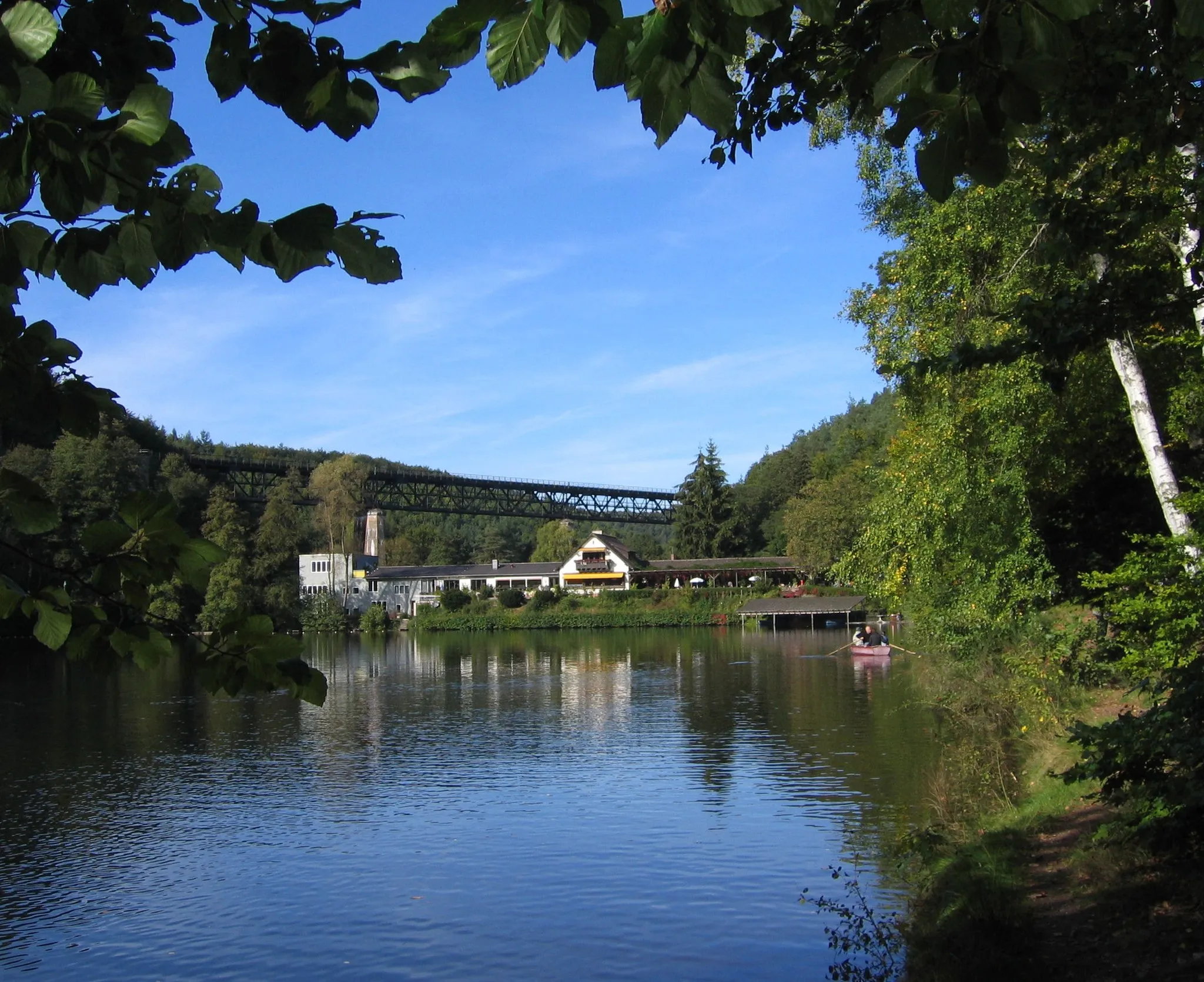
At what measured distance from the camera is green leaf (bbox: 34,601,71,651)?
2.98 meters

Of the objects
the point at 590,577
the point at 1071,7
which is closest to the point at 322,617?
the point at 590,577

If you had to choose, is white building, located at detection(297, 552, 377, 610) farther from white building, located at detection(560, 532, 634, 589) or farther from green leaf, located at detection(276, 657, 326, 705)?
green leaf, located at detection(276, 657, 326, 705)

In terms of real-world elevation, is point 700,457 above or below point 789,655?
above

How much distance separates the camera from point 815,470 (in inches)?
3720

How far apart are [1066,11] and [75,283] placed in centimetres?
262

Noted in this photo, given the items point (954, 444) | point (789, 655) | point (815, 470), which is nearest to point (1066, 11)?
point (954, 444)

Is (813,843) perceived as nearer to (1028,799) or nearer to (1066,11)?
(1028,799)

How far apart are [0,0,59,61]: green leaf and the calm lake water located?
1.77 m

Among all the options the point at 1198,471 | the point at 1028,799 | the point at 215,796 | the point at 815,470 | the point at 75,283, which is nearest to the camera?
the point at 75,283

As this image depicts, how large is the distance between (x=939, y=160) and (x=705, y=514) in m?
99.9

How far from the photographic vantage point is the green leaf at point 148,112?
251 centimetres

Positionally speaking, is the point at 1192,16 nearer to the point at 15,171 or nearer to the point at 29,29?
the point at 29,29

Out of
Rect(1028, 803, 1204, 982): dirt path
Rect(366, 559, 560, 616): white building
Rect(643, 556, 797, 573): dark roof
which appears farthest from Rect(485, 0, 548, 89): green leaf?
Rect(366, 559, 560, 616): white building

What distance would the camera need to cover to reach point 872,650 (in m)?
45.1
